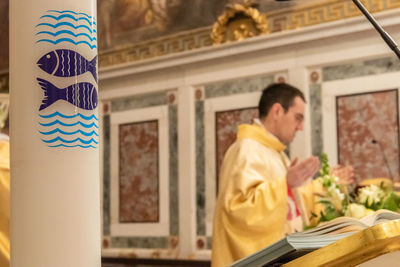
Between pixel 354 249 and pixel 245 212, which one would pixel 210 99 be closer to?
pixel 245 212

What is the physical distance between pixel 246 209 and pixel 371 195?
2.89 feet

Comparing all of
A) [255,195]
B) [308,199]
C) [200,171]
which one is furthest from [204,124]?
[255,195]

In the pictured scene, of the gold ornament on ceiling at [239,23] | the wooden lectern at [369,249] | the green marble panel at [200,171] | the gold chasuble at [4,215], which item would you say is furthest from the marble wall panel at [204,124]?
the wooden lectern at [369,249]

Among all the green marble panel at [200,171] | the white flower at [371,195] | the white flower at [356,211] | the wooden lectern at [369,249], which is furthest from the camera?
the green marble panel at [200,171]

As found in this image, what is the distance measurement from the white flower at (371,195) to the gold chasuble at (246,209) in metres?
0.66

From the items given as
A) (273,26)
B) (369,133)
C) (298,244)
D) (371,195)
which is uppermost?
(273,26)

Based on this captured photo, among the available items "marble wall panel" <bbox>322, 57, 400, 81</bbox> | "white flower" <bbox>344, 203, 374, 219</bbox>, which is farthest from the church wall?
"white flower" <bbox>344, 203, 374, 219</bbox>

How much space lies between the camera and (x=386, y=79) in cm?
536

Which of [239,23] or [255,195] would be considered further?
[239,23]

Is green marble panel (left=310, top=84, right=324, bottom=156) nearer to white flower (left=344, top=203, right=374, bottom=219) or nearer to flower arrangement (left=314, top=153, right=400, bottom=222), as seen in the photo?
flower arrangement (left=314, top=153, right=400, bottom=222)

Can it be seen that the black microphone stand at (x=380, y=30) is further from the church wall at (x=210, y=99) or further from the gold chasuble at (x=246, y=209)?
the church wall at (x=210, y=99)

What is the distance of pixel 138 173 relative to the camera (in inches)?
278

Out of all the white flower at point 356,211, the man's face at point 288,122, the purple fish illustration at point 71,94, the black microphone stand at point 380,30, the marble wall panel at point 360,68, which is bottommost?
the white flower at point 356,211

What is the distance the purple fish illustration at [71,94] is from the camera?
1.21 meters
